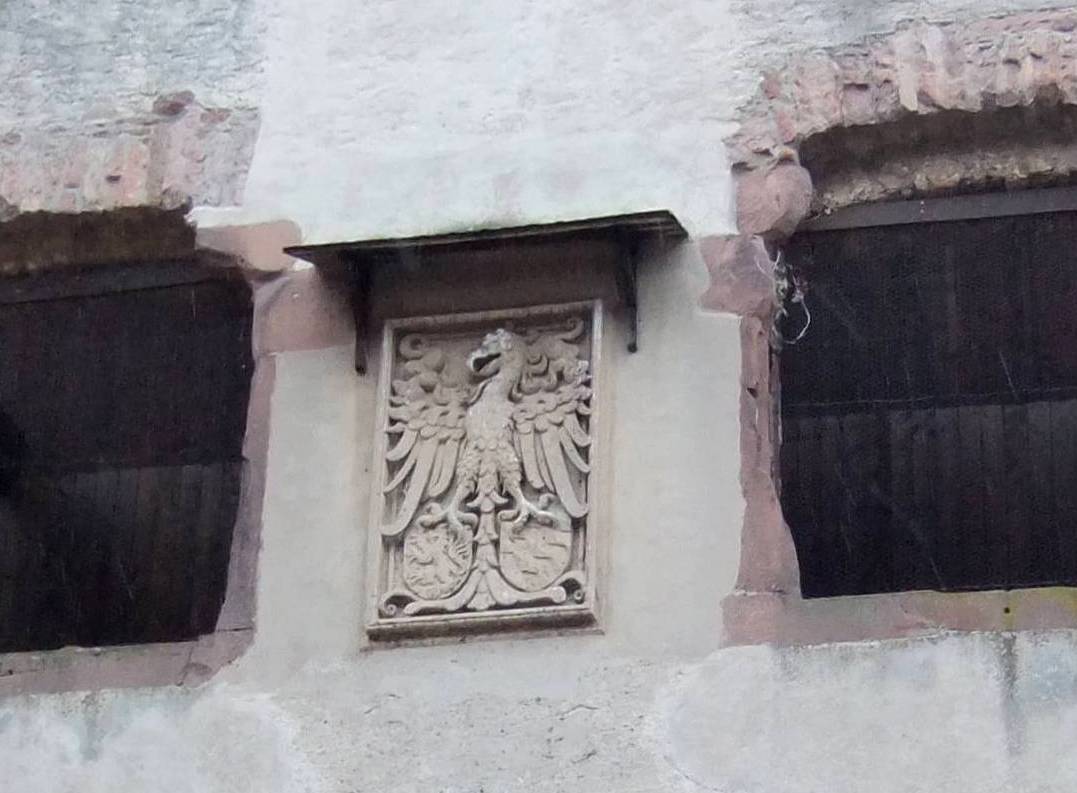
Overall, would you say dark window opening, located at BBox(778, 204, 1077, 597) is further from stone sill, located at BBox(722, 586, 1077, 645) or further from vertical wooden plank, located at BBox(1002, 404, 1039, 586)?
stone sill, located at BBox(722, 586, 1077, 645)

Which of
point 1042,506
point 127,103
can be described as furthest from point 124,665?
point 1042,506

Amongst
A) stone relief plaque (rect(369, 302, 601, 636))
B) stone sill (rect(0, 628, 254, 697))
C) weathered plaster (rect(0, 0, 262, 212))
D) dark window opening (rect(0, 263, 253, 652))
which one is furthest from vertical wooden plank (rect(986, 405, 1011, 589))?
weathered plaster (rect(0, 0, 262, 212))

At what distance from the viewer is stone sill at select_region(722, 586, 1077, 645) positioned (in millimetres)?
6488

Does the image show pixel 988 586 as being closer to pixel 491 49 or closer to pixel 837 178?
pixel 837 178

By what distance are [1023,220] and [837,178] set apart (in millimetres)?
511

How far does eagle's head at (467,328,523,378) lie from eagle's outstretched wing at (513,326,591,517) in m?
0.05

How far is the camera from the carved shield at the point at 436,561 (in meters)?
6.84

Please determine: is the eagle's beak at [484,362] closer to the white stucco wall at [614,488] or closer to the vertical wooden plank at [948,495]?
the white stucco wall at [614,488]

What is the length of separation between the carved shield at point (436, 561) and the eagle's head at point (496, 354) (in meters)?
0.45

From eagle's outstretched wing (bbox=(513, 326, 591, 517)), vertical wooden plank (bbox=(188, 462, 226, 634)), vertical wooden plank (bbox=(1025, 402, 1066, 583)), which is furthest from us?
vertical wooden plank (bbox=(188, 462, 226, 634))

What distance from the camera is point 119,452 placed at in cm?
752

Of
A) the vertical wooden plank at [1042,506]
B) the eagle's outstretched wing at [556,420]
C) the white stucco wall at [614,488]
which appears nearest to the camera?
the white stucco wall at [614,488]

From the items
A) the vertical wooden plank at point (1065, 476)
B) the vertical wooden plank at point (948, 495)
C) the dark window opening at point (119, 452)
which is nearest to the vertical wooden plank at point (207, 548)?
the dark window opening at point (119, 452)

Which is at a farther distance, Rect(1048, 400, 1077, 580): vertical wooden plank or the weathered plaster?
the weathered plaster
